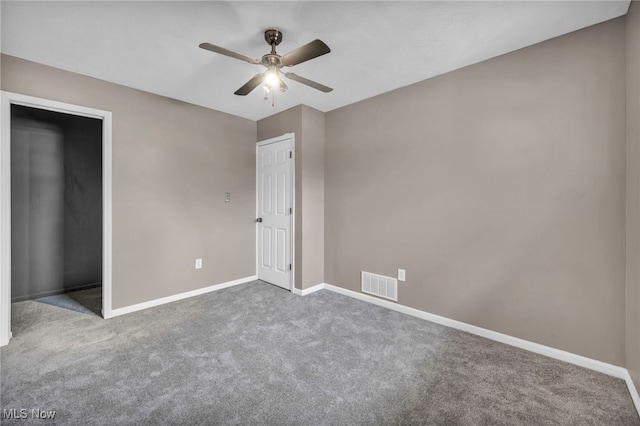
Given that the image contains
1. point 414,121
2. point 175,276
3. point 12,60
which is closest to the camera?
point 12,60

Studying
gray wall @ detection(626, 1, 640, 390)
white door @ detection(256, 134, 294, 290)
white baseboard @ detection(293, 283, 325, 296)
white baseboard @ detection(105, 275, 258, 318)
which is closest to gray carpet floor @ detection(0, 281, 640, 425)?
white baseboard @ detection(105, 275, 258, 318)

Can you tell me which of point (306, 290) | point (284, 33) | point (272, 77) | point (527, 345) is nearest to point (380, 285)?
point (306, 290)

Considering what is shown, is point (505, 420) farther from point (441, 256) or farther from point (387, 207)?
point (387, 207)

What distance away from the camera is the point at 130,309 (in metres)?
2.97

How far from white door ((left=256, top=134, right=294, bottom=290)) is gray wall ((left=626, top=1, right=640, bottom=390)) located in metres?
3.03

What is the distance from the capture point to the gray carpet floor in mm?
1559

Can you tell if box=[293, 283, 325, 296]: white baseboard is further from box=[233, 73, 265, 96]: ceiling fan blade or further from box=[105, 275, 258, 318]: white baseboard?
box=[233, 73, 265, 96]: ceiling fan blade

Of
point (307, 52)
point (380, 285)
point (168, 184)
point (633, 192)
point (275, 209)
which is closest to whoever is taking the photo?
point (633, 192)

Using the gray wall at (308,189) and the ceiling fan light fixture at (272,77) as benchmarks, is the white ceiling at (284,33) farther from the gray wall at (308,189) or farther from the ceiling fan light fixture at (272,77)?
the gray wall at (308,189)

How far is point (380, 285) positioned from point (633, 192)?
2.18 metres

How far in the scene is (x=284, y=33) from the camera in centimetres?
204

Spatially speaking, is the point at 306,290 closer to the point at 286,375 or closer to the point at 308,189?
the point at 308,189

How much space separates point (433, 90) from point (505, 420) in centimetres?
270

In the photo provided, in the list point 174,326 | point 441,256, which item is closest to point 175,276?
point 174,326
